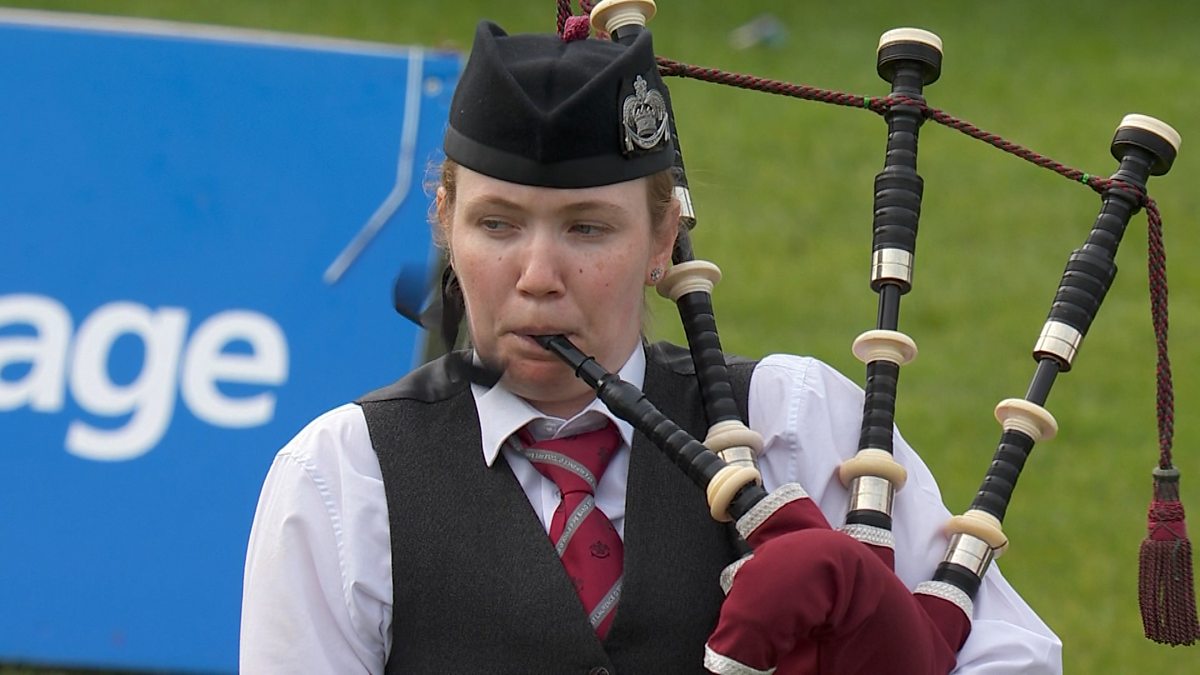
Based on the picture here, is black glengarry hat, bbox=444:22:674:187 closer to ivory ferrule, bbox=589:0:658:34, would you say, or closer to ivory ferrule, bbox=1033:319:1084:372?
ivory ferrule, bbox=589:0:658:34

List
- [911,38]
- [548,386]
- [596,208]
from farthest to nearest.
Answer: [911,38] < [548,386] < [596,208]

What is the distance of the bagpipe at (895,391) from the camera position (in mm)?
1993

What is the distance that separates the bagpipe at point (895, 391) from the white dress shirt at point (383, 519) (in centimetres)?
5

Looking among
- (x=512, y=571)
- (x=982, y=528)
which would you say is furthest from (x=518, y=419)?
(x=982, y=528)

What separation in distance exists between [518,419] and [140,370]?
2056 mm

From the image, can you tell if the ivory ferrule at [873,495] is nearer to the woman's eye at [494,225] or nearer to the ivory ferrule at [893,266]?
the ivory ferrule at [893,266]

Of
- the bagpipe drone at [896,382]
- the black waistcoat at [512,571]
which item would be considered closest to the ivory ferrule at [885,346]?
the bagpipe drone at [896,382]

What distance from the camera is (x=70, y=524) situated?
159 inches

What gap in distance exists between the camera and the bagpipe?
1.99 meters

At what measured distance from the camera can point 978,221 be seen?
22.5ft

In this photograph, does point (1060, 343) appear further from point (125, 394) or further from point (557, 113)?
point (125, 394)

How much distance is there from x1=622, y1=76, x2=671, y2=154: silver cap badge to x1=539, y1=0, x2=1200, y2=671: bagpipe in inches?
5.2

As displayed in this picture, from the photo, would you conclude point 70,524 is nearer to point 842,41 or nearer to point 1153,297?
point 1153,297

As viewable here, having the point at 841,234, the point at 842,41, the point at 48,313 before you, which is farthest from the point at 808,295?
the point at 48,313
